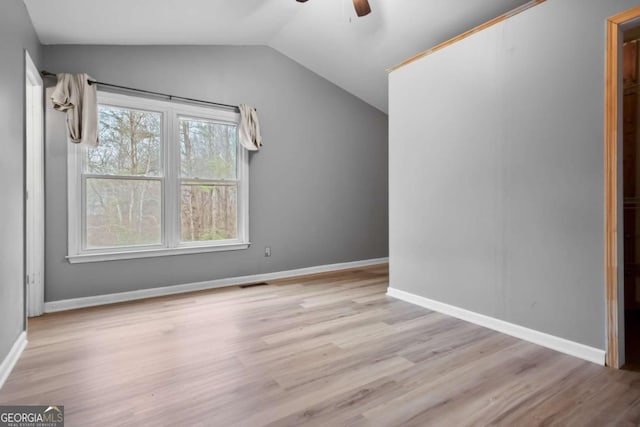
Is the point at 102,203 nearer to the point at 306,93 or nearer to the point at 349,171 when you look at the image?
the point at 306,93

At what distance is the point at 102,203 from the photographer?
11.5ft

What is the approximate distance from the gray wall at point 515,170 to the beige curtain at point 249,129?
186 cm

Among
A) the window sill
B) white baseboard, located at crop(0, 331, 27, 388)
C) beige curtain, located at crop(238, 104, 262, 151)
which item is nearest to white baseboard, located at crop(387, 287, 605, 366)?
the window sill

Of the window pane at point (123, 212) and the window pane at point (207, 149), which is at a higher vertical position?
the window pane at point (207, 149)

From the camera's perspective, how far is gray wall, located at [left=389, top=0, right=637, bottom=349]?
85.5 inches

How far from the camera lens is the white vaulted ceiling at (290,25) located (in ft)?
9.43

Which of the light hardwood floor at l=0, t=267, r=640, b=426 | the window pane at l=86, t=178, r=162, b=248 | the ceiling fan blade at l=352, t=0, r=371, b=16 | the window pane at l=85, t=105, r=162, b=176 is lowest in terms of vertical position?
the light hardwood floor at l=0, t=267, r=640, b=426

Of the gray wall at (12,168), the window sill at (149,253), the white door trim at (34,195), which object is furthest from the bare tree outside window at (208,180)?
the gray wall at (12,168)

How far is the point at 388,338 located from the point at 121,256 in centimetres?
289

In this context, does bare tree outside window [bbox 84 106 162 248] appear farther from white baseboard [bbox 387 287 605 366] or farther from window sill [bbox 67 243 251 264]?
white baseboard [bbox 387 287 605 366]

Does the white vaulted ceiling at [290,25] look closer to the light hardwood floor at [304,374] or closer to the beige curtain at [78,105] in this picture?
the beige curtain at [78,105]

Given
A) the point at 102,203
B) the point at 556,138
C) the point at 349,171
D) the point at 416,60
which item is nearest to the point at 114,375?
the point at 102,203

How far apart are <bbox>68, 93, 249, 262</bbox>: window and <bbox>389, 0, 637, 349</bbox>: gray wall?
7.42 ft

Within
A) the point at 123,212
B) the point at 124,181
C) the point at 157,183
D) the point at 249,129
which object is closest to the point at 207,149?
the point at 249,129
